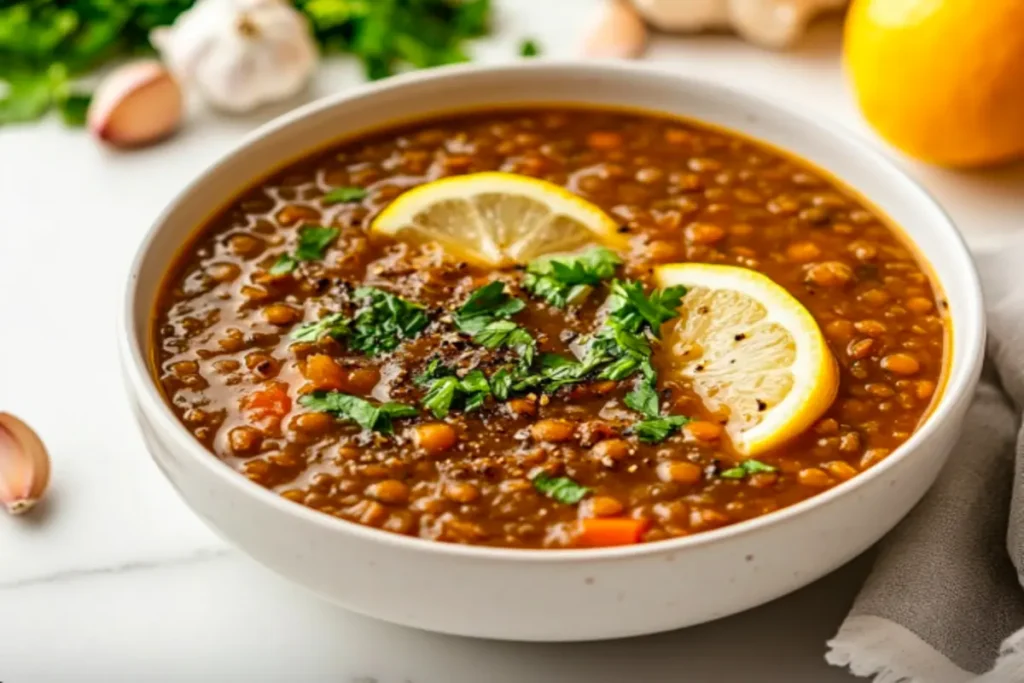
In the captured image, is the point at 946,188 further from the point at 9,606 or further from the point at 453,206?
the point at 9,606

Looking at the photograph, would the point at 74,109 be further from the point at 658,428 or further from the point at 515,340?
the point at 658,428

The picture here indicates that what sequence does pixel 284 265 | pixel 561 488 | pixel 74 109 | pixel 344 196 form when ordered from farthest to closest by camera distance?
pixel 74 109 < pixel 344 196 < pixel 284 265 < pixel 561 488

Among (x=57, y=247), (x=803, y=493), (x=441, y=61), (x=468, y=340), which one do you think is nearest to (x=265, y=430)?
(x=468, y=340)

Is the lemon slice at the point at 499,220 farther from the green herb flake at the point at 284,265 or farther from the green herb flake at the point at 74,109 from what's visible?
the green herb flake at the point at 74,109

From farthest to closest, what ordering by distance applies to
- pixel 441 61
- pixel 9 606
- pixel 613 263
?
pixel 441 61, pixel 613 263, pixel 9 606

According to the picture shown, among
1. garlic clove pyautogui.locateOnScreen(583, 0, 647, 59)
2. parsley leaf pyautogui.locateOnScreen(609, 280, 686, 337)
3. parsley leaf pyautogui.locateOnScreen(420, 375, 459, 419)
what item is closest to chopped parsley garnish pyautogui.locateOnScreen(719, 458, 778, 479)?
parsley leaf pyautogui.locateOnScreen(609, 280, 686, 337)

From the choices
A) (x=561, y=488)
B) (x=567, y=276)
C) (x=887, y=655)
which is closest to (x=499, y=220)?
(x=567, y=276)
